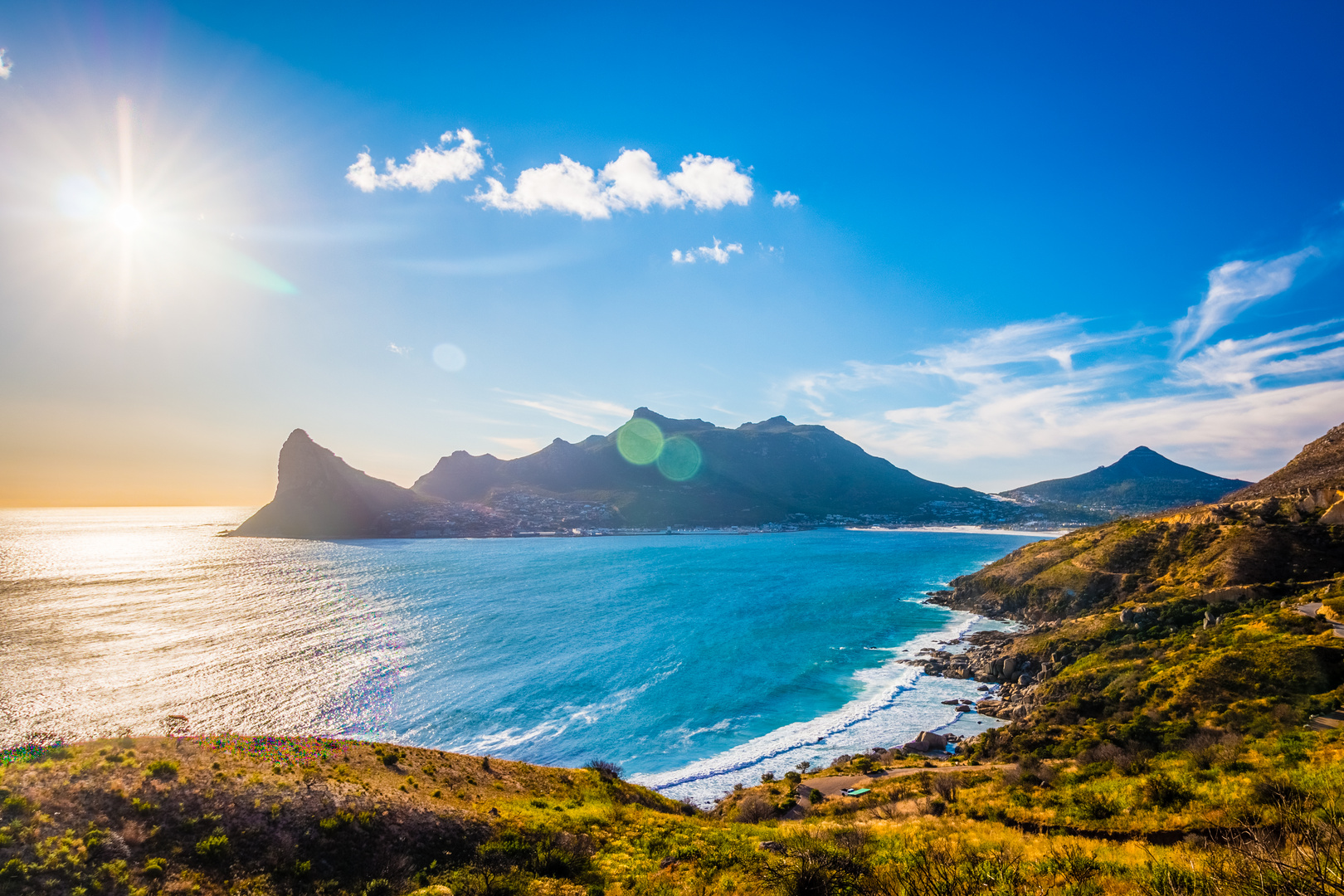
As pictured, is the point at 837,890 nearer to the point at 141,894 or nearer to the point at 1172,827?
the point at 1172,827

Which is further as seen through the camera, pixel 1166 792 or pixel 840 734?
pixel 840 734

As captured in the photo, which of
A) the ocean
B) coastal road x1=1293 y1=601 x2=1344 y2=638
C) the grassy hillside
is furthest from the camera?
the ocean

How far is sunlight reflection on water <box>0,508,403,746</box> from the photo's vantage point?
39.2 m

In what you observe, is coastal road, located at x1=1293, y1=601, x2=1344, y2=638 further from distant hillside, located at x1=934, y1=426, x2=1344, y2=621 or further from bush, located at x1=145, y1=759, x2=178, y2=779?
bush, located at x1=145, y1=759, x2=178, y2=779

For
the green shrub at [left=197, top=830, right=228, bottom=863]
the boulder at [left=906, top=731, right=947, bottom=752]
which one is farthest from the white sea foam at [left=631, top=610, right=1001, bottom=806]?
the green shrub at [left=197, top=830, right=228, bottom=863]

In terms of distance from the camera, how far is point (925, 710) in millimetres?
41438

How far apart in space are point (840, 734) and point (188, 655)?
214 ft

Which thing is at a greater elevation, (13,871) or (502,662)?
(13,871)

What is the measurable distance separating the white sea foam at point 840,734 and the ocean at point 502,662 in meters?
0.20

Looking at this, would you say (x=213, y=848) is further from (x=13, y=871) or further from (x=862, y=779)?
(x=862, y=779)

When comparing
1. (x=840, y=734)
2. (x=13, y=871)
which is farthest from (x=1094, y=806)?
(x=13, y=871)

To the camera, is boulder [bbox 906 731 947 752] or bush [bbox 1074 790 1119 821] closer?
bush [bbox 1074 790 1119 821]

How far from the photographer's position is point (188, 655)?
53.6m

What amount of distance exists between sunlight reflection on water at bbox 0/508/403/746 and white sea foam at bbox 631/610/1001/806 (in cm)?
2551
